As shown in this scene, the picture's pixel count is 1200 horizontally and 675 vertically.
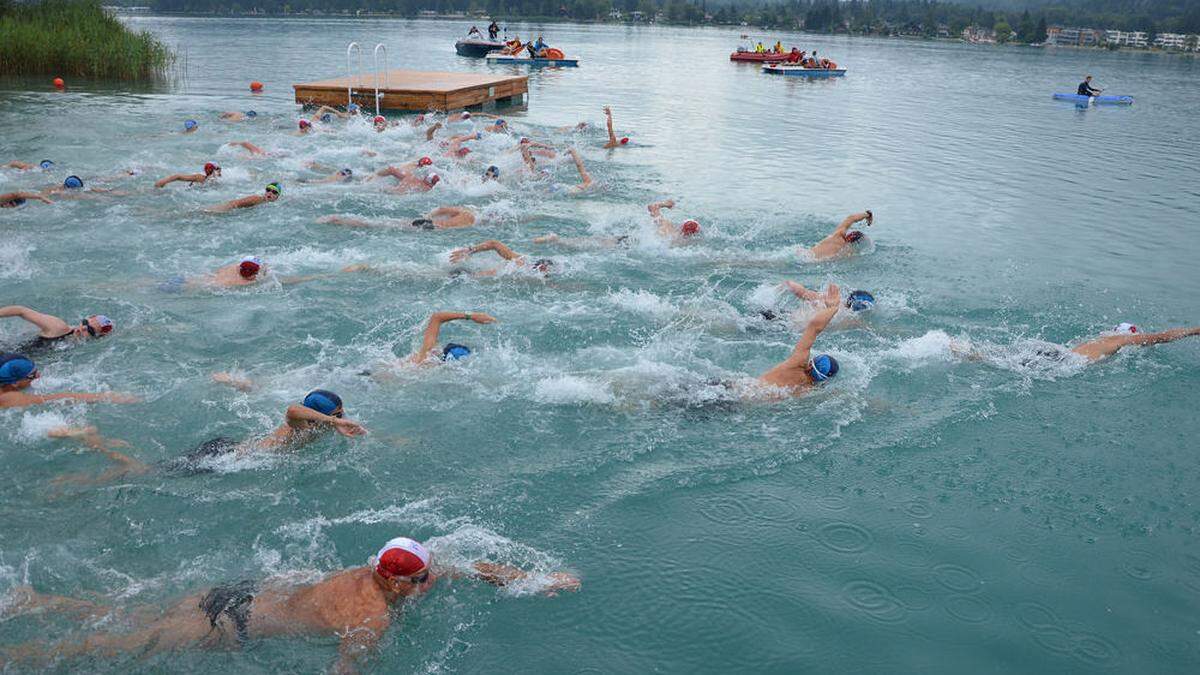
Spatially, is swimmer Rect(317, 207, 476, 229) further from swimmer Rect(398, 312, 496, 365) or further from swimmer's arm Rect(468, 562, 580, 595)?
swimmer's arm Rect(468, 562, 580, 595)

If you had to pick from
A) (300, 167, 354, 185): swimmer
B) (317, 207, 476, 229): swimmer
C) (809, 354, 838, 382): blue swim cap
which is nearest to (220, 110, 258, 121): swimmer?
(300, 167, 354, 185): swimmer

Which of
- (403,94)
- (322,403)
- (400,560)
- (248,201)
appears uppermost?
(403,94)

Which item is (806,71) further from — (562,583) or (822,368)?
(562,583)

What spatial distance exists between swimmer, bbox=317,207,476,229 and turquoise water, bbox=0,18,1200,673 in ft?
1.13

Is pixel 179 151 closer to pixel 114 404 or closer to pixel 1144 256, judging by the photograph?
pixel 114 404

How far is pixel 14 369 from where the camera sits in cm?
656

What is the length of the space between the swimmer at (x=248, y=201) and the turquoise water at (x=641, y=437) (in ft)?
0.82

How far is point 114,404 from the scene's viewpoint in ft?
22.6

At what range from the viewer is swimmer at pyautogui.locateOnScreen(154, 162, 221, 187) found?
12722 mm

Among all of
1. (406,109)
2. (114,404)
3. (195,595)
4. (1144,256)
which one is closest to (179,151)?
(406,109)

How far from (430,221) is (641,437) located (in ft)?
21.9

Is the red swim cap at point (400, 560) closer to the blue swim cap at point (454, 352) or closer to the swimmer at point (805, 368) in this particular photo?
the blue swim cap at point (454, 352)

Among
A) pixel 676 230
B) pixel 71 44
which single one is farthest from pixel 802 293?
pixel 71 44

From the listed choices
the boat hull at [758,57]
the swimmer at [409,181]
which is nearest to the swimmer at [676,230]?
the swimmer at [409,181]
